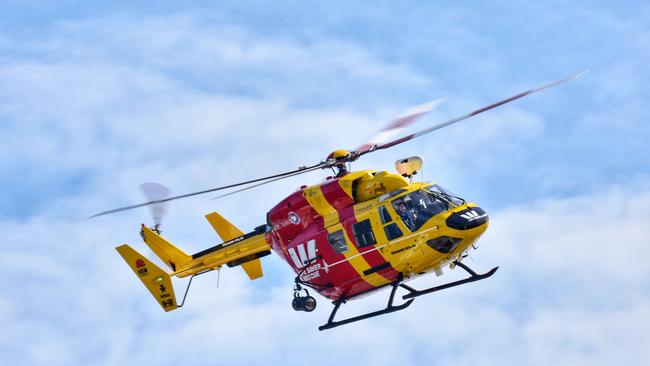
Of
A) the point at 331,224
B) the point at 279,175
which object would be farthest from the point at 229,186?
the point at 331,224

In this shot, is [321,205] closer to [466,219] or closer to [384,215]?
[384,215]

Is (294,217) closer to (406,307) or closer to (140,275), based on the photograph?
(406,307)

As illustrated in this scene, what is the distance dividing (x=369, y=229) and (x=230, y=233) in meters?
5.15

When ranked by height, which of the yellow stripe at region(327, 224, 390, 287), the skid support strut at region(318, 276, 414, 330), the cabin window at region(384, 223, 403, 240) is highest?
the cabin window at region(384, 223, 403, 240)

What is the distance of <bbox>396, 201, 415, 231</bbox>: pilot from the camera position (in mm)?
A: 20531

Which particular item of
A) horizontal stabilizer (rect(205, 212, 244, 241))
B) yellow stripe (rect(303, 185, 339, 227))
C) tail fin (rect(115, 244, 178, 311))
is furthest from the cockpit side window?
tail fin (rect(115, 244, 178, 311))

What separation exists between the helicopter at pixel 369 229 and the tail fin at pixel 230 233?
93cm

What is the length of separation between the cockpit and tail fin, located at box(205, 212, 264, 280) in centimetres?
553

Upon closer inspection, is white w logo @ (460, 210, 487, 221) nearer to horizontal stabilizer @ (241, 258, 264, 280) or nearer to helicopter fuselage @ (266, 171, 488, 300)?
helicopter fuselage @ (266, 171, 488, 300)

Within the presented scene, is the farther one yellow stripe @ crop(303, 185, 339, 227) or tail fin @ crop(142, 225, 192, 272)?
tail fin @ crop(142, 225, 192, 272)

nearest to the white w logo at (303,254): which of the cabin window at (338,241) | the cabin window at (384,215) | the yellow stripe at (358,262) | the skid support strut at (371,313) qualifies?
the cabin window at (338,241)

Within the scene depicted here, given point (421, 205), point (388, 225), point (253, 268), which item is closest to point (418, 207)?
point (421, 205)

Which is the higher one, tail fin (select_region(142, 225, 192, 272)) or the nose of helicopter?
tail fin (select_region(142, 225, 192, 272))

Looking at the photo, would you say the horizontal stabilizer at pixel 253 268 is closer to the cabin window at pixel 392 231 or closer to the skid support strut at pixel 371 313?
the skid support strut at pixel 371 313
